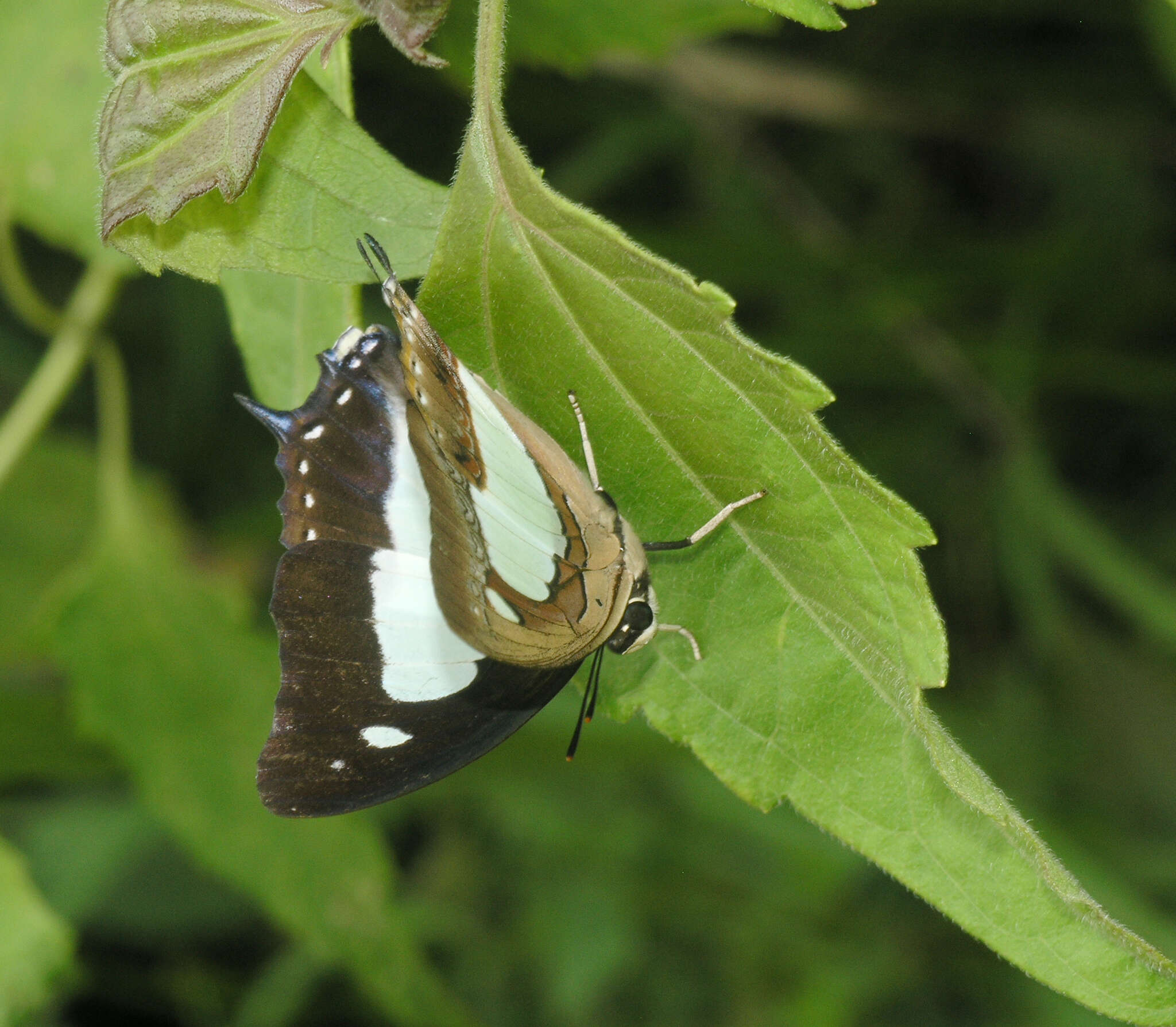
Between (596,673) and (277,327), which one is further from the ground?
(277,327)

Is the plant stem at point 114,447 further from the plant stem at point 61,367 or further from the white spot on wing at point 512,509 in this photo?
the white spot on wing at point 512,509

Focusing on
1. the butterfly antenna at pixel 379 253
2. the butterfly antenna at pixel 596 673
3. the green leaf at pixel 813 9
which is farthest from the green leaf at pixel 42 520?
the green leaf at pixel 813 9

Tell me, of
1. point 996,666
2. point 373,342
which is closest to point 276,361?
point 373,342

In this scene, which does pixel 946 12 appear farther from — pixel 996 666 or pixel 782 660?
pixel 782 660

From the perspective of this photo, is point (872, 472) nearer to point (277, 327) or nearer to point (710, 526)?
point (710, 526)

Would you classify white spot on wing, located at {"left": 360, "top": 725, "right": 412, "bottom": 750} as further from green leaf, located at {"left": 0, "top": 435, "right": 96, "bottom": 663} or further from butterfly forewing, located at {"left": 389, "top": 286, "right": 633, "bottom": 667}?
green leaf, located at {"left": 0, "top": 435, "right": 96, "bottom": 663}

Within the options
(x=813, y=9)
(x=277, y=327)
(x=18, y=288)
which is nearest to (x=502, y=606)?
(x=277, y=327)
